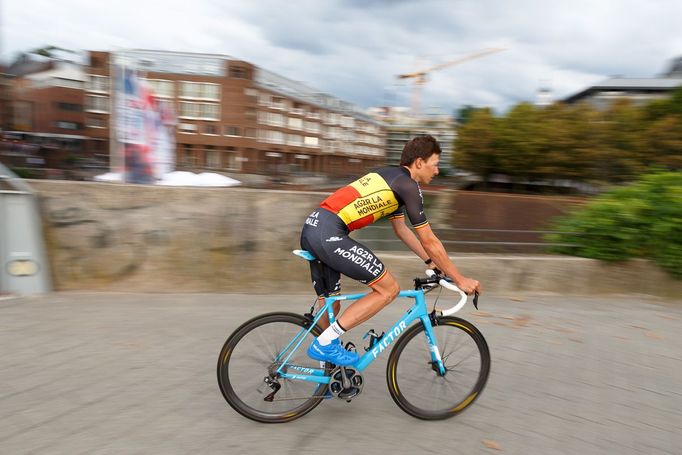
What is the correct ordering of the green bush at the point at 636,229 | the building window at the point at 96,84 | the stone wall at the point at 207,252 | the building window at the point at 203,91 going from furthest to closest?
the building window at the point at 203,91
the building window at the point at 96,84
the green bush at the point at 636,229
the stone wall at the point at 207,252

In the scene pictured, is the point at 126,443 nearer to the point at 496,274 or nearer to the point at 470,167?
the point at 496,274

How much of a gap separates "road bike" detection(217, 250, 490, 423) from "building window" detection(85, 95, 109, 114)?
54714mm

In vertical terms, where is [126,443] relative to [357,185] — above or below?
below

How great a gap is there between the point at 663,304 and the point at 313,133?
72.1 metres

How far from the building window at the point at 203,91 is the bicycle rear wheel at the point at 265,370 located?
176 ft

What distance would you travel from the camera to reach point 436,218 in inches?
475

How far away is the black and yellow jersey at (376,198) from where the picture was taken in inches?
115

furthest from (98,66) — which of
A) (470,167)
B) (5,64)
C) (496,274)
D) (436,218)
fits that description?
(496,274)

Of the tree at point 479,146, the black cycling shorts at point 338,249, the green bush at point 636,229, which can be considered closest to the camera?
the black cycling shorts at point 338,249

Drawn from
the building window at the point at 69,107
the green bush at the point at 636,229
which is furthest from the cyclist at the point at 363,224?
the building window at the point at 69,107

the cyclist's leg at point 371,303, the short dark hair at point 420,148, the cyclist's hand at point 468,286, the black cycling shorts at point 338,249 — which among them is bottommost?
the cyclist's leg at point 371,303

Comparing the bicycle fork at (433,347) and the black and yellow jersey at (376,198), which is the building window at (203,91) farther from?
the bicycle fork at (433,347)

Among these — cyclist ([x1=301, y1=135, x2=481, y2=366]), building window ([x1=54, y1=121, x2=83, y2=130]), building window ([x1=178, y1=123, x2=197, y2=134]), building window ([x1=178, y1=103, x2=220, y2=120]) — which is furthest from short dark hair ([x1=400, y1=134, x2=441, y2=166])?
building window ([x1=54, y1=121, x2=83, y2=130])

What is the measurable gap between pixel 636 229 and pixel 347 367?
4996 millimetres
